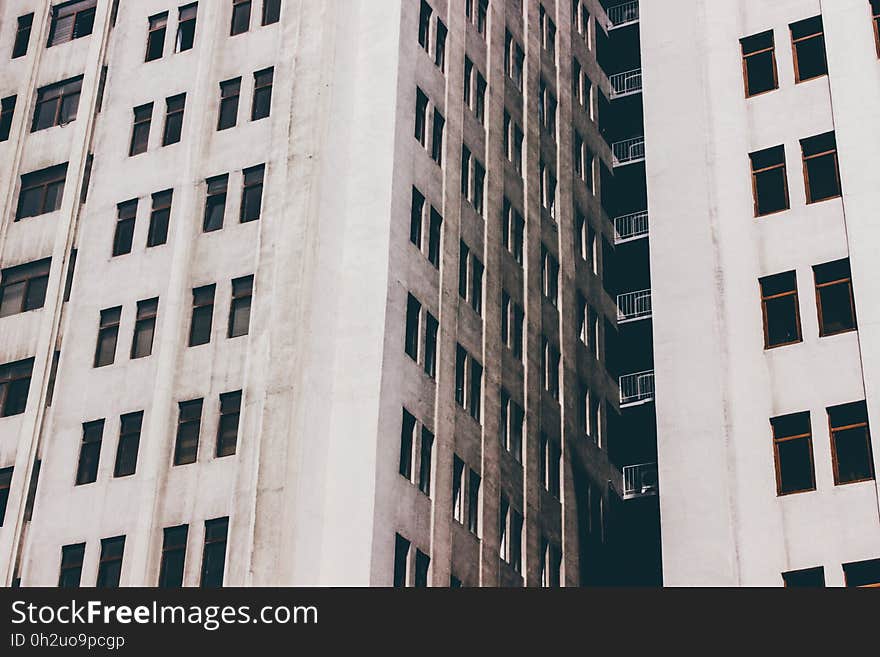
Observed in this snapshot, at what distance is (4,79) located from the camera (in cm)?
5725

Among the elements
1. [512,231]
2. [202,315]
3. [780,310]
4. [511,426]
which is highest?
[512,231]

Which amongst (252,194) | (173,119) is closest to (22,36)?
(173,119)

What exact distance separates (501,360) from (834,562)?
16404 mm

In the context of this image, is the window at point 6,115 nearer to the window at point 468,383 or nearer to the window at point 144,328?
→ the window at point 144,328

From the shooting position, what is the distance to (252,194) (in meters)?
50.1

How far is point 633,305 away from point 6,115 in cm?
2590

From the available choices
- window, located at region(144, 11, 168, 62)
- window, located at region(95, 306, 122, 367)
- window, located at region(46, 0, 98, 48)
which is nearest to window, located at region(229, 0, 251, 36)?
window, located at region(144, 11, 168, 62)

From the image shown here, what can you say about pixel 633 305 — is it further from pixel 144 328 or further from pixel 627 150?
pixel 144 328

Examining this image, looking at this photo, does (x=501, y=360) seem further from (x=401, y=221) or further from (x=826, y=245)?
(x=826, y=245)

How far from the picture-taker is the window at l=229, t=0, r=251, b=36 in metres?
53.9

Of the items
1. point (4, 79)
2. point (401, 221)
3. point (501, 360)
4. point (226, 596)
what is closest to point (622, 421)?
point (501, 360)

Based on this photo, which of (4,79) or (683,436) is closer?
(683,436)

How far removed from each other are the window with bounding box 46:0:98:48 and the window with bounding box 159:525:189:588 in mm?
20236

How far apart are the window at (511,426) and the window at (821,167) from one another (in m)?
13.0
